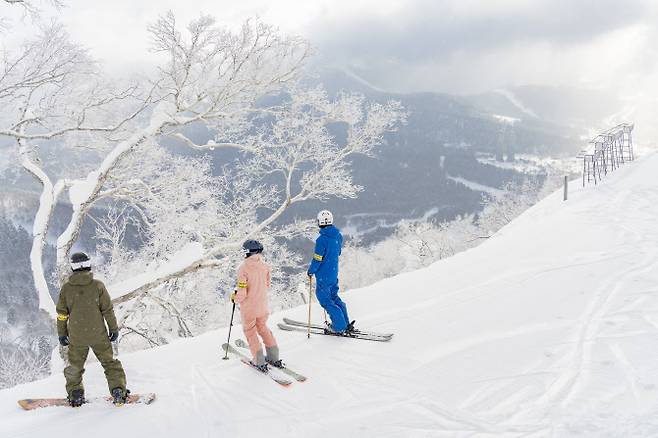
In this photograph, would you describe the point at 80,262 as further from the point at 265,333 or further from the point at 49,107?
the point at 49,107

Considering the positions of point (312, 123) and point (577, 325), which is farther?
point (312, 123)

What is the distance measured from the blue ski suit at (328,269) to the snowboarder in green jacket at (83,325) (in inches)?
121

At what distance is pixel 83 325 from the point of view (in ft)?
17.0

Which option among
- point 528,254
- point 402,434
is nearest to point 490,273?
point 528,254

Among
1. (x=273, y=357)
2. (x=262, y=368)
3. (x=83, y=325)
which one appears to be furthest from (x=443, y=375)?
(x=83, y=325)

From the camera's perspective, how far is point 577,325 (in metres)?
6.59

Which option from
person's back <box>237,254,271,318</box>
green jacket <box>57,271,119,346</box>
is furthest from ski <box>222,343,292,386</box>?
green jacket <box>57,271,119,346</box>

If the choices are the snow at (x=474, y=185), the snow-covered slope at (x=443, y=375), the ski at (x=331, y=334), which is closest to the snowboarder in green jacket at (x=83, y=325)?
the snow-covered slope at (x=443, y=375)

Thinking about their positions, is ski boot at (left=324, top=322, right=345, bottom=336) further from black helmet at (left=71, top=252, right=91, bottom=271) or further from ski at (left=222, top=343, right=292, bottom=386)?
black helmet at (left=71, top=252, right=91, bottom=271)

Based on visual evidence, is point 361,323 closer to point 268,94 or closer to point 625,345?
point 625,345

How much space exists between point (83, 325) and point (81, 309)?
0.63 feet

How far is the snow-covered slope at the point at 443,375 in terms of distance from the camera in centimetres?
465

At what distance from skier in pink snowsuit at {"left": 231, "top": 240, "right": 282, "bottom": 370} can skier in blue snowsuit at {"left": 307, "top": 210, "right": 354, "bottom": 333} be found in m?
1.13

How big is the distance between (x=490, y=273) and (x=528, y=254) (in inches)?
62.5
